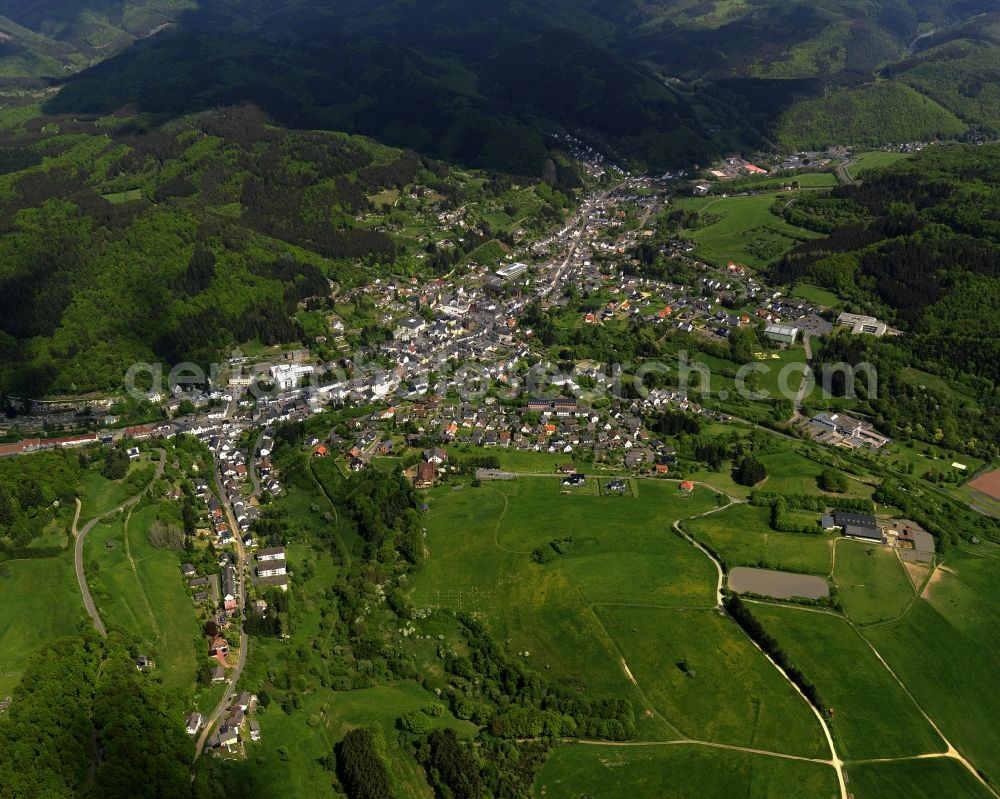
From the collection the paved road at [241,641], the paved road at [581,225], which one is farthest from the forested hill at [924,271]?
the paved road at [241,641]

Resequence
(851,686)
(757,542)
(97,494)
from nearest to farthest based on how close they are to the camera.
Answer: (851,686)
(757,542)
(97,494)

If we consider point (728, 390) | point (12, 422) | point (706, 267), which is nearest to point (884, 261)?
point (706, 267)

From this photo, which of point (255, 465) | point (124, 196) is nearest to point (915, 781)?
point (255, 465)

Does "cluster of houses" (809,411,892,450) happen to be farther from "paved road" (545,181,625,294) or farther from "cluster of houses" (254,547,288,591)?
"cluster of houses" (254,547,288,591)

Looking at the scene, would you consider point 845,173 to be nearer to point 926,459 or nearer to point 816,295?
point 816,295

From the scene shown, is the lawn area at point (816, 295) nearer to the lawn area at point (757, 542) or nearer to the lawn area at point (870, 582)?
the lawn area at point (757, 542)

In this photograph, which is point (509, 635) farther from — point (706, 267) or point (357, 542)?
point (706, 267)
